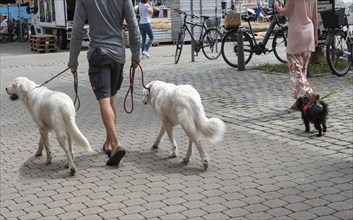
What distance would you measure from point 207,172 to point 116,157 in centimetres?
103

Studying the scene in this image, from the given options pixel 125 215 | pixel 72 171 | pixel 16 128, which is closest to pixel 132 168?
pixel 72 171

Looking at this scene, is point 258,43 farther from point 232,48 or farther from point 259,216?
point 259,216

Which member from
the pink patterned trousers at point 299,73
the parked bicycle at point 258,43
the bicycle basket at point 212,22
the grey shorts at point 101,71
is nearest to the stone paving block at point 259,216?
the grey shorts at point 101,71

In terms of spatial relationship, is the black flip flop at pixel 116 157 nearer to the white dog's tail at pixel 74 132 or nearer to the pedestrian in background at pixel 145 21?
the white dog's tail at pixel 74 132

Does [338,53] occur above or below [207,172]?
above

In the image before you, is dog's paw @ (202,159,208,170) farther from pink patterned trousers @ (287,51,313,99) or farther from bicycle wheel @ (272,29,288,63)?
bicycle wheel @ (272,29,288,63)

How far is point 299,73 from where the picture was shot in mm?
8391

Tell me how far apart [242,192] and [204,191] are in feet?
1.15

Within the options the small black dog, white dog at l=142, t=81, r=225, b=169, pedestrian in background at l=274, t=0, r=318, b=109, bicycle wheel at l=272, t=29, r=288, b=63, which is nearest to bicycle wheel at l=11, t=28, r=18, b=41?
bicycle wheel at l=272, t=29, r=288, b=63

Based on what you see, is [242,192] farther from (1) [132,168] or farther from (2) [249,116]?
(2) [249,116]

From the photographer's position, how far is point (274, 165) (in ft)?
A: 20.2

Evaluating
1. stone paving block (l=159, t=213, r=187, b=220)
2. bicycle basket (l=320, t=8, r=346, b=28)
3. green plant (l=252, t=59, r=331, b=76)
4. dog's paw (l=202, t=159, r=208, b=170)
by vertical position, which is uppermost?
bicycle basket (l=320, t=8, r=346, b=28)

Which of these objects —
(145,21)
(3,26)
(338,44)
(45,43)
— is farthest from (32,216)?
(3,26)

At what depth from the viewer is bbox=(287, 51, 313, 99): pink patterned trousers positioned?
8.35m
